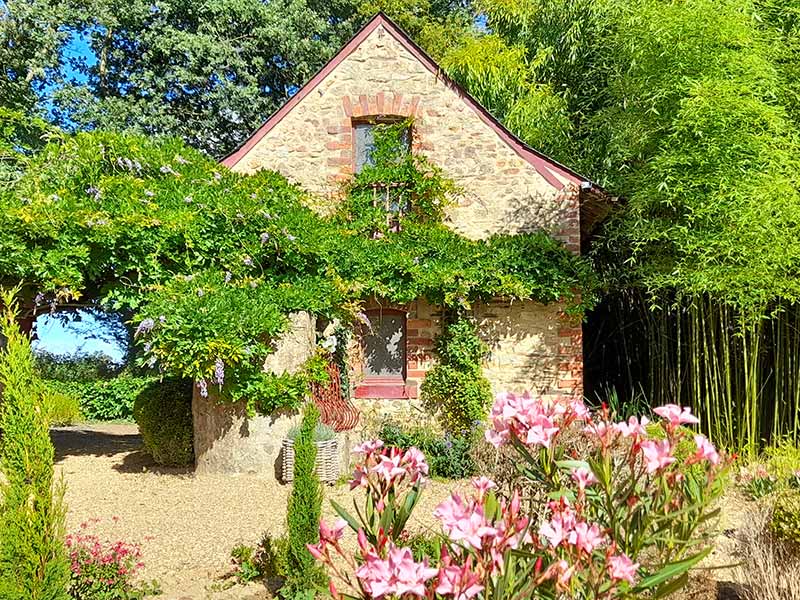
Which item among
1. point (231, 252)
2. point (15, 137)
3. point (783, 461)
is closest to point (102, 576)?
point (231, 252)

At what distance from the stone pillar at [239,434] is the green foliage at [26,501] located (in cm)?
438

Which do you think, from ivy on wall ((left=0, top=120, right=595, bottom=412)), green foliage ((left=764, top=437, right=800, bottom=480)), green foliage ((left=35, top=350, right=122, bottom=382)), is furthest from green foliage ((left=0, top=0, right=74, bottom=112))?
green foliage ((left=764, top=437, right=800, bottom=480))

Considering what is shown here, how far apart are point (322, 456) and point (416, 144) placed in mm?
5454

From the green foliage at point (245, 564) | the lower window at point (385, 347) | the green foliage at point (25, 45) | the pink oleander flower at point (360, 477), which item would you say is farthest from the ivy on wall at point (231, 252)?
the green foliage at point (25, 45)

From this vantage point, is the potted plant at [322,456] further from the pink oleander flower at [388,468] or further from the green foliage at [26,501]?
the pink oleander flower at [388,468]

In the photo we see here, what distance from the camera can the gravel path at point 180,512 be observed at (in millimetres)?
5035

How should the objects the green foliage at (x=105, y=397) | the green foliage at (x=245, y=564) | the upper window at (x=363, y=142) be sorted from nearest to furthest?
the green foliage at (x=245, y=564) → the upper window at (x=363, y=142) → the green foliage at (x=105, y=397)

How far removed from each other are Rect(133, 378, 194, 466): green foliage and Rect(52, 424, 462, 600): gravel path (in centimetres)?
23

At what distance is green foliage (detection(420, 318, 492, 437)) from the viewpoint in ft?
32.5

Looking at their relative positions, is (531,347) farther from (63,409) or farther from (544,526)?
(63,409)

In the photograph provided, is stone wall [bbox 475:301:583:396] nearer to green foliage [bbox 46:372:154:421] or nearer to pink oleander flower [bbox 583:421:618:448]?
pink oleander flower [bbox 583:421:618:448]

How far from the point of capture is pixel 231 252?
8.83m

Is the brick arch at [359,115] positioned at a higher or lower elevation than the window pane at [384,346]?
higher

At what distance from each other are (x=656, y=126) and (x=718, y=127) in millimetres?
987
